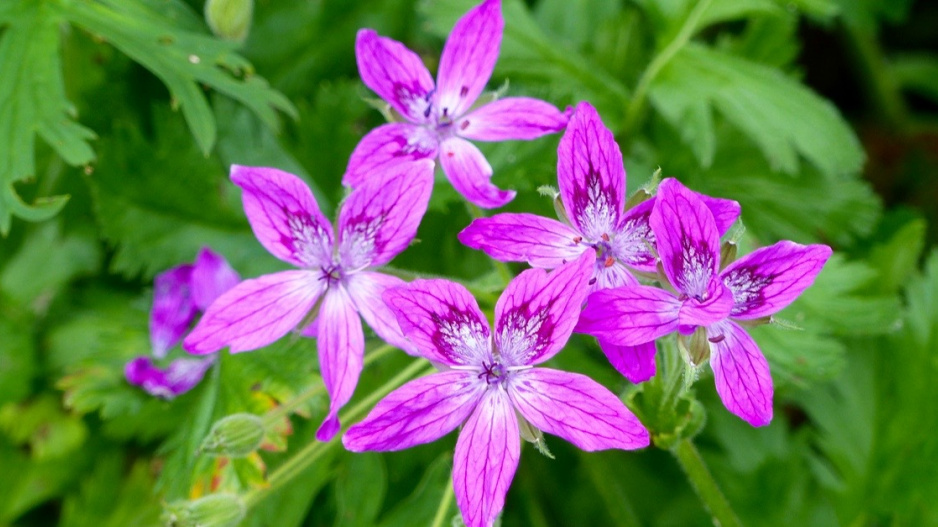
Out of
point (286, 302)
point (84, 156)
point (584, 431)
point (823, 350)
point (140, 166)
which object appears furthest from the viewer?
point (140, 166)

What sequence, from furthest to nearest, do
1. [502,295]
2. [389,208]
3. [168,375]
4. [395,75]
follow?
[168,375], [395,75], [389,208], [502,295]

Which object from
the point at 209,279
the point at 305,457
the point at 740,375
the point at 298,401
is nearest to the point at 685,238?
the point at 740,375

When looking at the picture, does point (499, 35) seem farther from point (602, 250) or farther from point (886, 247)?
point (886, 247)

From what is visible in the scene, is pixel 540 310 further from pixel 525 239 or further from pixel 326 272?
pixel 326 272

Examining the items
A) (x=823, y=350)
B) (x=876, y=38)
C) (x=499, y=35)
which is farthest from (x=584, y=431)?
(x=876, y=38)

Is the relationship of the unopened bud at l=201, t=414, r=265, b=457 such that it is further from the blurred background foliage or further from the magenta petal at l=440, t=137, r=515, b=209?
the magenta petal at l=440, t=137, r=515, b=209

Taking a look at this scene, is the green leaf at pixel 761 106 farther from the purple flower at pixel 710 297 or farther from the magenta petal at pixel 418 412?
the magenta petal at pixel 418 412

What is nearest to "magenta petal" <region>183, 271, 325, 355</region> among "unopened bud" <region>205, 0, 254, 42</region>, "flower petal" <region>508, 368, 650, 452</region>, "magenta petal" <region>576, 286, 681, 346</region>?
"flower petal" <region>508, 368, 650, 452</region>
